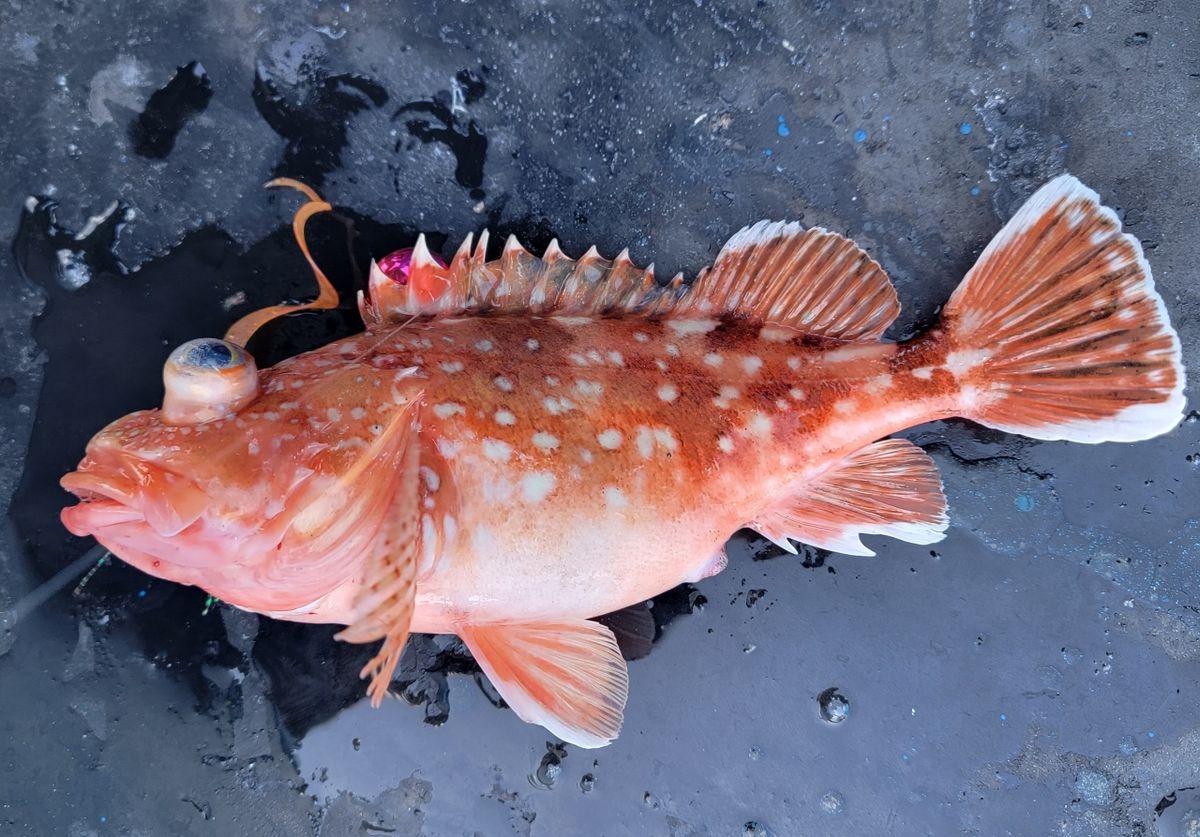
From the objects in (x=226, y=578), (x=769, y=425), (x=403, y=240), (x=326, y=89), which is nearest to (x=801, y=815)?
(x=769, y=425)

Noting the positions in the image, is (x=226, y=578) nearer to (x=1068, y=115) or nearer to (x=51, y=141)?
(x=51, y=141)

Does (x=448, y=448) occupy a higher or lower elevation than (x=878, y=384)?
lower

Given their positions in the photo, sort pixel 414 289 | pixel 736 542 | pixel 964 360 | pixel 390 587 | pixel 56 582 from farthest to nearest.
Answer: pixel 736 542 → pixel 56 582 → pixel 964 360 → pixel 414 289 → pixel 390 587

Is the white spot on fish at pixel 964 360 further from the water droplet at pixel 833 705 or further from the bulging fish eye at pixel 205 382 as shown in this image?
the bulging fish eye at pixel 205 382

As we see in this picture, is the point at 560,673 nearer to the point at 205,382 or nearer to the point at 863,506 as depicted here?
the point at 863,506

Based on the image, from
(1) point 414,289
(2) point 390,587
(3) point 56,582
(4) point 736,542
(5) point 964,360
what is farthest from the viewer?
(4) point 736,542

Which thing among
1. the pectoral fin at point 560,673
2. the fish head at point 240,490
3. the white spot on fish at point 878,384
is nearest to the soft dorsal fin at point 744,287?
the white spot on fish at point 878,384

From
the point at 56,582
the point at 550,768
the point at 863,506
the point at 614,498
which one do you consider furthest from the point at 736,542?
the point at 56,582
